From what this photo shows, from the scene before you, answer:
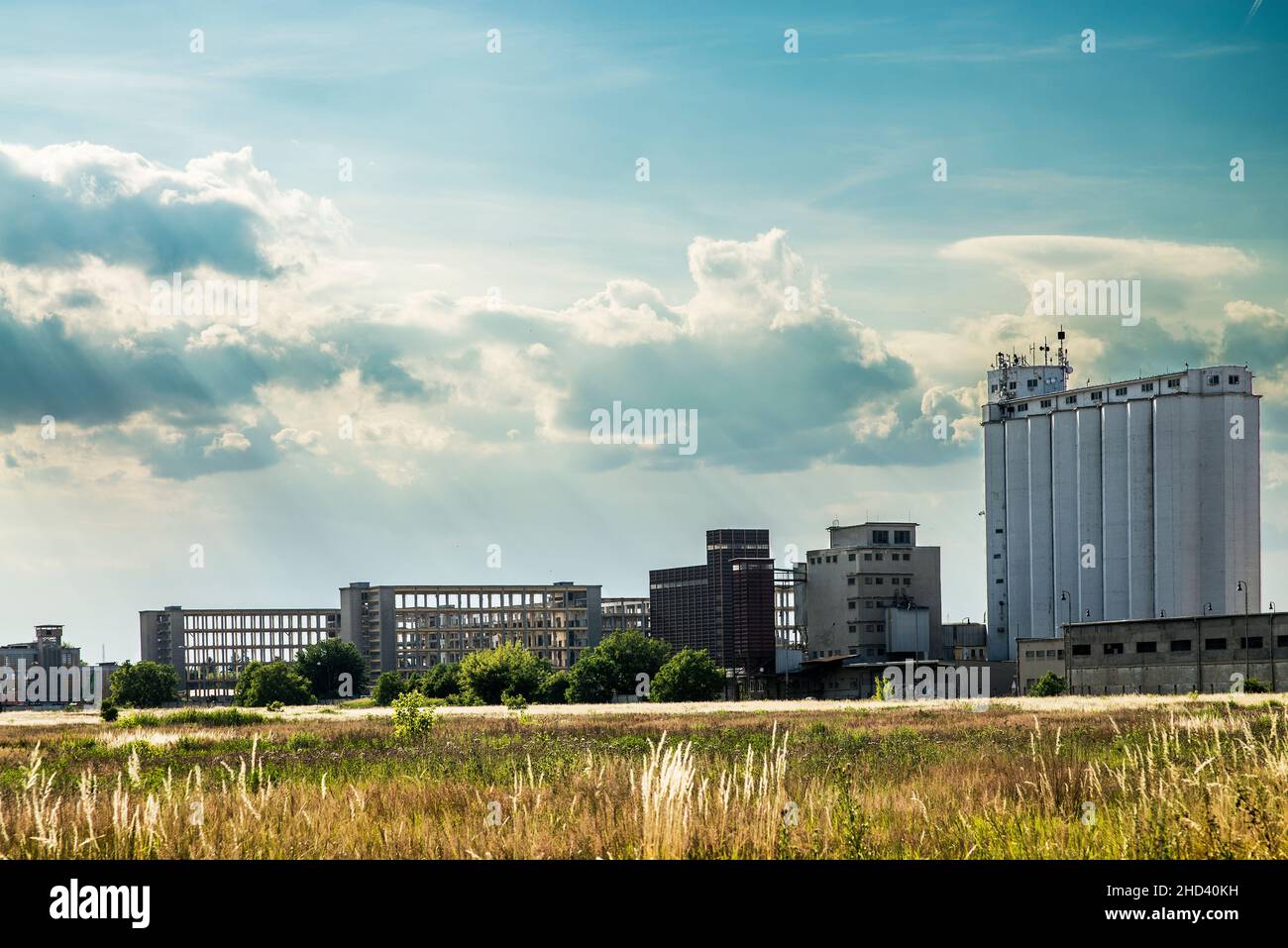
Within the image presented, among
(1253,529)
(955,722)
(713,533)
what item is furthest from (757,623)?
(955,722)

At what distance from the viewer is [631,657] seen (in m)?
159

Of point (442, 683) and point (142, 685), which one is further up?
point (442, 683)

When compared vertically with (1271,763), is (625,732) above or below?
below

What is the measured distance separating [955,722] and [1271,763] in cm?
3617

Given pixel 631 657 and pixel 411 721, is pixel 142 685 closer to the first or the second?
pixel 631 657

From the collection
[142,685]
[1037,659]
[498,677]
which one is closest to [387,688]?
[498,677]

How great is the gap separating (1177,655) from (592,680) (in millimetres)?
66306

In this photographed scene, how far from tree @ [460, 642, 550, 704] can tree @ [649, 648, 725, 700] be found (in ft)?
42.3

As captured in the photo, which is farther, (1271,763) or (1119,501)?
(1119,501)

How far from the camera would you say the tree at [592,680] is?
15138 centimetres

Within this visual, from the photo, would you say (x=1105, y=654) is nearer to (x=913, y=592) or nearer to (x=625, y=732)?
(x=913, y=592)

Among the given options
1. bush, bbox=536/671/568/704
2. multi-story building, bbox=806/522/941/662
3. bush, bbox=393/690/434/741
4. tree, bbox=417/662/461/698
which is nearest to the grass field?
bush, bbox=393/690/434/741

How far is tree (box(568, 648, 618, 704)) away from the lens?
151 metres
